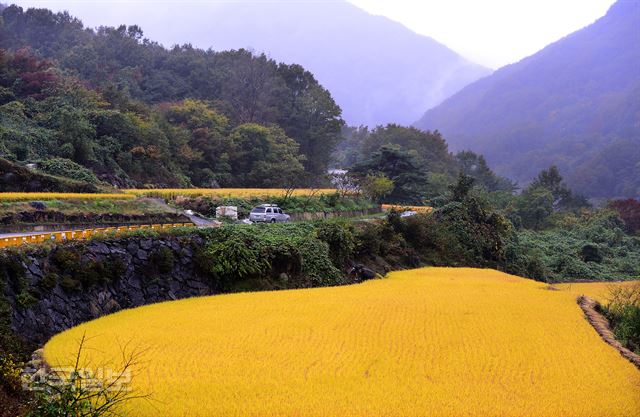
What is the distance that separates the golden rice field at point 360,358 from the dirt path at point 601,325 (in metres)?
0.32

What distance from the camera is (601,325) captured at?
56.2 ft

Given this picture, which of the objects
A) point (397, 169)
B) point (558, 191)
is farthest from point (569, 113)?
point (397, 169)

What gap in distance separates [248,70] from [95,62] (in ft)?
51.9

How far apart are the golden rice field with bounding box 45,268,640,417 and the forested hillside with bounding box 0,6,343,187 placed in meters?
19.7

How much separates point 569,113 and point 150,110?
9184 cm

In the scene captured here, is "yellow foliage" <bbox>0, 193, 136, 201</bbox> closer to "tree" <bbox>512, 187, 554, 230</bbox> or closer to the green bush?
the green bush

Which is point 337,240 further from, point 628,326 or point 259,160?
point 259,160

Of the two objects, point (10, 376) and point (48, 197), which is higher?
point (48, 197)

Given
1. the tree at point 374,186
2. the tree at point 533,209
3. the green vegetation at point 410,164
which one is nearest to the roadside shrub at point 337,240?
the green vegetation at point 410,164

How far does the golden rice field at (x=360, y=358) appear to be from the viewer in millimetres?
10281

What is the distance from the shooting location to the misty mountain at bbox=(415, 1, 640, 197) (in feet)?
292

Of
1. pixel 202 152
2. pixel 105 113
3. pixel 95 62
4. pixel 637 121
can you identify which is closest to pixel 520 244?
pixel 202 152

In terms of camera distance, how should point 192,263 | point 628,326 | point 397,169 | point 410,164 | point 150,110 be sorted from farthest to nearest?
1. point 410,164
2. point 397,169
3. point 150,110
4. point 192,263
5. point 628,326

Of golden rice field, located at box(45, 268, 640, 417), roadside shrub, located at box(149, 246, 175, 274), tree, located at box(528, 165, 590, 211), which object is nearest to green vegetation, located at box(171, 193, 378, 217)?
roadside shrub, located at box(149, 246, 175, 274)
